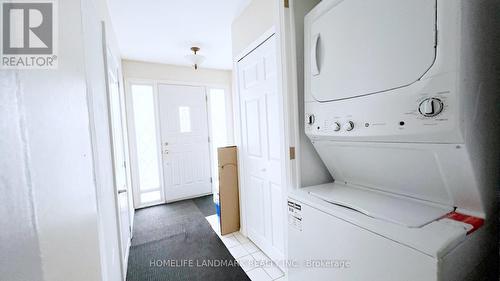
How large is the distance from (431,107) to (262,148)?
147 centimetres

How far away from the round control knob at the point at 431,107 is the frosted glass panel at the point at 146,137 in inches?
144

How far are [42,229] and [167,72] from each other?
371 cm

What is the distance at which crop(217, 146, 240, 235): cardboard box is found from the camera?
2.45 meters

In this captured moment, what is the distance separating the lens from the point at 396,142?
30.4 inches

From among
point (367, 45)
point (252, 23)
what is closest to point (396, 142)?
point (367, 45)

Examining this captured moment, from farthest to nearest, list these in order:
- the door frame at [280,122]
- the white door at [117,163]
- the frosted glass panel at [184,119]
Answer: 1. the frosted glass panel at [184,119]
2. the white door at [117,163]
3. the door frame at [280,122]

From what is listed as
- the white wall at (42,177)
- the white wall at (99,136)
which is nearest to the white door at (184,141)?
the white wall at (99,136)

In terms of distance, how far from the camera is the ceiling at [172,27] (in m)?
1.96

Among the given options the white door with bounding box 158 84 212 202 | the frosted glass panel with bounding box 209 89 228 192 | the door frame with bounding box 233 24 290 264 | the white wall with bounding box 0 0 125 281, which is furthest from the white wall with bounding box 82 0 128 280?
the frosted glass panel with bounding box 209 89 228 192

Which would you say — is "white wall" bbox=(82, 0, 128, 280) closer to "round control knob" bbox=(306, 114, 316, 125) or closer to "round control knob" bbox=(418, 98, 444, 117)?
"round control knob" bbox=(306, 114, 316, 125)

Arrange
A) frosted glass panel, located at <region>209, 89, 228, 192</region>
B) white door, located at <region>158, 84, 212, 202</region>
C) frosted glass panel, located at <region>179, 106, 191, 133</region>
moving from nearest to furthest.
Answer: white door, located at <region>158, 84, 212, 202</region>
frosted glass panel, located at <region>179, 106, 191, 133</region>
frosted glass panel, located at <region>209, 89, 228, 192</region>

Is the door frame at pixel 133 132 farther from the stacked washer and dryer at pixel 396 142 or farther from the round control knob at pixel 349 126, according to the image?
the round control knob at pixel 349 126

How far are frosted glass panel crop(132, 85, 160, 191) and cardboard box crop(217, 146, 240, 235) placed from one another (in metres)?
1.73

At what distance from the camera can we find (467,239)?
2.09ft
